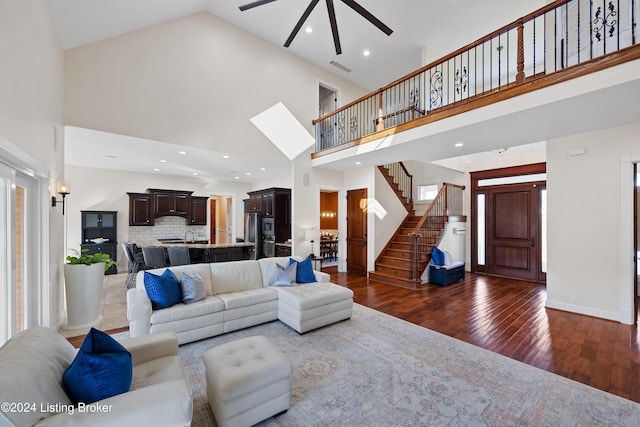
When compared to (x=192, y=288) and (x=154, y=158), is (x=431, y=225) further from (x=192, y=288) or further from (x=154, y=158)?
(x=154, y=158)

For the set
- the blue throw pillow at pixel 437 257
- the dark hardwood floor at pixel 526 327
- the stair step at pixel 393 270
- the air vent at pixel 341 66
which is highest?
the air vent at pixel 341 66

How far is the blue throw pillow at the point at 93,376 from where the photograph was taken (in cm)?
137

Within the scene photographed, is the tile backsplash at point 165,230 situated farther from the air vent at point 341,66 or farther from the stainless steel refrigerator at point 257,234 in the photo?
the air vent at point 341,66

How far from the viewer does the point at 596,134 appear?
398cm

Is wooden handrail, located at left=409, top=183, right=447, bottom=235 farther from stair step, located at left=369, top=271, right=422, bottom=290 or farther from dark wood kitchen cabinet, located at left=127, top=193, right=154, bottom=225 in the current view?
dark wood kitchen cabinet, located at left=127, top=193, right=154, bottom=225

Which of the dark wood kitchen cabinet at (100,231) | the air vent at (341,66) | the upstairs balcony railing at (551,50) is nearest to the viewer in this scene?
the upstairs balcony railing at (551,50)

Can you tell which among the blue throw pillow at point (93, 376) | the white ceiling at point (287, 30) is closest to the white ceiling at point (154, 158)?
the white ceiling at point (287, 30)

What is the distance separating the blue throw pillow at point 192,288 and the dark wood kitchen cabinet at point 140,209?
526 centimetres

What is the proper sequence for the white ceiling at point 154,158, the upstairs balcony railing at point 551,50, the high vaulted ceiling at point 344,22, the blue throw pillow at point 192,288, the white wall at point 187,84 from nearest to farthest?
the upstairs balcony railing at point 551,50 → the blue throw pillow at point 192,288 → the high vaulted ceiling at point 344,22 → the white wall at point 187,84 → the white ceiling at point 154,158

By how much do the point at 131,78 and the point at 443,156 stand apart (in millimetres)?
5824

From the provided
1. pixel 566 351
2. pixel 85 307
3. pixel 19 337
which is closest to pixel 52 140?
pixel 85 307

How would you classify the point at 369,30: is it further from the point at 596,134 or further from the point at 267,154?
the point at 596,134

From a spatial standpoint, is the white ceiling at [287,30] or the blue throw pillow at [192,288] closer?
the blue throw pillow at [192,288]

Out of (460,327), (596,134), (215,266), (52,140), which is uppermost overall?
(596,134)
